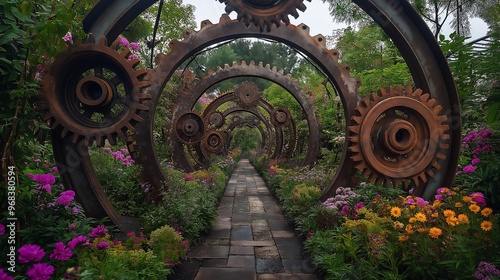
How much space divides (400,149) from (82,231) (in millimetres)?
3471

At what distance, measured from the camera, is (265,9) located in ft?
12.0

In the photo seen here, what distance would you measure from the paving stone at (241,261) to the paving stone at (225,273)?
15 cm

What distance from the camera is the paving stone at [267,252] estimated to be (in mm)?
4621

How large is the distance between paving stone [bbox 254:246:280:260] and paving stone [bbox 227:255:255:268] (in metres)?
0.15

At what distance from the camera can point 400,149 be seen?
3920mm

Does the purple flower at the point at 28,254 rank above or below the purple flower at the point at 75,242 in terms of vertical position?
above

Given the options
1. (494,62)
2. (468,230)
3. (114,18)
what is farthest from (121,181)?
(494,62)

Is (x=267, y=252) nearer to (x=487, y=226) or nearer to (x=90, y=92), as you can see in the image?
(x=487, y=226)

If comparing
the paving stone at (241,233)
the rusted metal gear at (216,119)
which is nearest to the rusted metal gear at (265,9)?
the paving stone at (241,233)

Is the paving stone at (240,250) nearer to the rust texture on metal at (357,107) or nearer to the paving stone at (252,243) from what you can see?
the paving stone at (252,243)

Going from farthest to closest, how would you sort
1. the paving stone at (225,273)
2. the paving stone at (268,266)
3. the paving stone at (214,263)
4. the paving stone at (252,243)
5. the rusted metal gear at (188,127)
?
the rusted metal gear at (188,127)
the paving stone at (252,243)
the paving stone at (214,263)
the paving stone at (268,266)
the paving stone at (225,273)

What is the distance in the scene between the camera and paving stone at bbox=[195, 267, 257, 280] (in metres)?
3.84

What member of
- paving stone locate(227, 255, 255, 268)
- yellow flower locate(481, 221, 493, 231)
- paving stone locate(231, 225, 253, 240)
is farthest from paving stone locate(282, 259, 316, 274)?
yellow flower locate(481, 221, 493, 231)

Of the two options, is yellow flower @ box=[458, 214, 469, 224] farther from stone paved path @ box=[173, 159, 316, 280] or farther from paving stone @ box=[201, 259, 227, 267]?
paving stone @ box=[201, 259, 227, 267]
